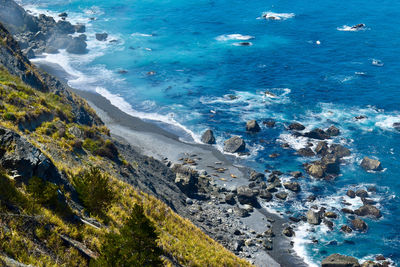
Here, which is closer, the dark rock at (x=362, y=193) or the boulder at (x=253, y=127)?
the dark rock at (x=362, y=193)

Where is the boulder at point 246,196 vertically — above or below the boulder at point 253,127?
below

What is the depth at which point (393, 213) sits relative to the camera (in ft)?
168

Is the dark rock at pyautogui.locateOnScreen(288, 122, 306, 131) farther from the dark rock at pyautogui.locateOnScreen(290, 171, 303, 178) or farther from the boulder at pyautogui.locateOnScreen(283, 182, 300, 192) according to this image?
the boulder at pyautogui.locateOnScreen(283, 182, 300, 192)

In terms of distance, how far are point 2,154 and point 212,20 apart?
4684 inches

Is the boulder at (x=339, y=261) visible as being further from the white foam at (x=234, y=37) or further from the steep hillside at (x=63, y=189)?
the white foam at (x=234, y=37)

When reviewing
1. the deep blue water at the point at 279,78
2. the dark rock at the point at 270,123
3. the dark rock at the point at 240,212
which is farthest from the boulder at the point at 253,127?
the dark rock at the point at 240,212

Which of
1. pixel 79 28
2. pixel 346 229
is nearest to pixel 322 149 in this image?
pixel 346 229

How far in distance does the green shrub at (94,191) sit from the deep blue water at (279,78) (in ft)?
95.7

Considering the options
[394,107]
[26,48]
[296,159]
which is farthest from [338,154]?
[26,48]

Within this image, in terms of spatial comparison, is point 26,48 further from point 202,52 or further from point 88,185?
point 88,185

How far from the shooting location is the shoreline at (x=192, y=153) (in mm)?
43938

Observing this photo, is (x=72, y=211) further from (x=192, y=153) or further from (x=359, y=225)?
(x=192, y=153)

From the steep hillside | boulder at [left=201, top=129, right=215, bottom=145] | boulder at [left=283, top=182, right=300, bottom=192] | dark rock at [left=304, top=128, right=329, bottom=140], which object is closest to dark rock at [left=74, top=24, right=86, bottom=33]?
boulder at [left=201, top=129, right=215, bottom=145]

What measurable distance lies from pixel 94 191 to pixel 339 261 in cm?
3072
